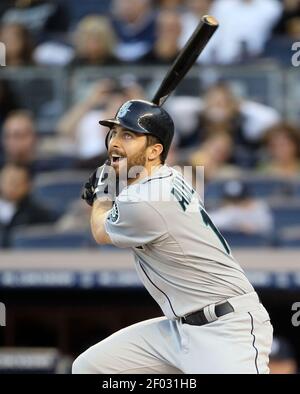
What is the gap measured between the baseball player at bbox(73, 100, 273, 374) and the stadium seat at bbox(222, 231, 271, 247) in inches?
117

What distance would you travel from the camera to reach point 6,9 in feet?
35.2

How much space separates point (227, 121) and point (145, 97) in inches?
26.7

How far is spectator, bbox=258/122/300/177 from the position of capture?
8.52 m

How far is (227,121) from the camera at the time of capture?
8.81m

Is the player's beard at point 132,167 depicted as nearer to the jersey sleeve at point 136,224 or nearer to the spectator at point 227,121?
the jersey sleeve at point 136,224

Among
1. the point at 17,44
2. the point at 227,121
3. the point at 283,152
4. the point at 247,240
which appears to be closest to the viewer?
the point at 247,240

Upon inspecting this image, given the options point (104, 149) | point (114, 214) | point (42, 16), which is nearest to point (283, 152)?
point (104, 149)

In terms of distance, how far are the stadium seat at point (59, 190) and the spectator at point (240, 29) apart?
6.21 ft

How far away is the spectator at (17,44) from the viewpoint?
31.9 ft

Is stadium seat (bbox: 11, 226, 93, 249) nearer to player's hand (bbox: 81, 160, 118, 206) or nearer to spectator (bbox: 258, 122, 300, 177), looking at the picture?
spectator (bbox: 258, 122, 300, 177)

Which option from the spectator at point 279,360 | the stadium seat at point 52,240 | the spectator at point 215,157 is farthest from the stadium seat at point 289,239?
the stadium seat at point 52,240

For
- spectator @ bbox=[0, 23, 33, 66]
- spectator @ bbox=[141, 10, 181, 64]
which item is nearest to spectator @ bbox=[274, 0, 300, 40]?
spectator @ bbox=[141, 10, 181, 64]

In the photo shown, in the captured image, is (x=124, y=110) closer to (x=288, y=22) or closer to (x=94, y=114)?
(x=94, y=114)
